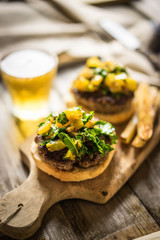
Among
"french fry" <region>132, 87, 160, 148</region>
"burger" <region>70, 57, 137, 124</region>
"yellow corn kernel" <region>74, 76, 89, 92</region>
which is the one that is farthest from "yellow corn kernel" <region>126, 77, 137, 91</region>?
"yellow corn kernel" <region>74, 76, 89, 92</region>

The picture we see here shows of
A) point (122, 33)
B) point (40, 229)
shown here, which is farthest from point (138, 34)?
point (40, 229)

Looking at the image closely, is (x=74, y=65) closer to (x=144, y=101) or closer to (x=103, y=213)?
(x=144, y=101)

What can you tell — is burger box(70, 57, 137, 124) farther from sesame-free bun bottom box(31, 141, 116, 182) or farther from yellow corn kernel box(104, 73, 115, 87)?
sesame-free bun bottom box(31, 141, 116, 182)

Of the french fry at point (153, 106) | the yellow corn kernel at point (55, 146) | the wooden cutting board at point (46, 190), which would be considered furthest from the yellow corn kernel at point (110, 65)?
the yellow corn kernel at point (55, 146)

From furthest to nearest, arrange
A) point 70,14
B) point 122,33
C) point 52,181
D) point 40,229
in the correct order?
point 70,14 < point 122,33 < point 52,181 < point 40,229

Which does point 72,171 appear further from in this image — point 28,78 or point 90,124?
point 28,78

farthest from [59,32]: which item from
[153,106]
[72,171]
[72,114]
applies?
[72,171]

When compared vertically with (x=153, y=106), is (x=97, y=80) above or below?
above
